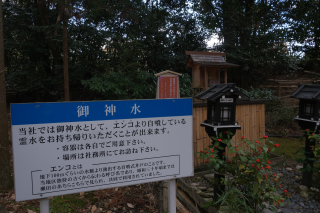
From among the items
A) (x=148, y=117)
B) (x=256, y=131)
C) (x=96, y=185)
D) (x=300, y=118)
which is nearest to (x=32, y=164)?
(x=96, y=185)

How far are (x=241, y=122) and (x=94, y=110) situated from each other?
4.34 m

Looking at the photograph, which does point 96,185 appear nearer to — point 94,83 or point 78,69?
point 94,83

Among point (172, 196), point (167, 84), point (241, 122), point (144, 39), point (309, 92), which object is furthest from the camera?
point (144, 39)

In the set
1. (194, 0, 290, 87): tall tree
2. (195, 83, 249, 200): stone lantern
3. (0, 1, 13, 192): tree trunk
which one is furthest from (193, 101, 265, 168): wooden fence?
(194, 0, 290, 87): tall tree

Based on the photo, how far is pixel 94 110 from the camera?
193 centimetres

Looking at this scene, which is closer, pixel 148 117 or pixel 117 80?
pixel 148 117

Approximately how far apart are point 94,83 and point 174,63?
4.44 m

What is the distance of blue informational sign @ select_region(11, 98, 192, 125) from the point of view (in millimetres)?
1784

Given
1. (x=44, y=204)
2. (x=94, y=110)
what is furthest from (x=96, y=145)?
(x=44, y=204)

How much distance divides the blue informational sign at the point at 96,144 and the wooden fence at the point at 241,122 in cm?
268

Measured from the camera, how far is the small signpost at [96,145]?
1.79 meters

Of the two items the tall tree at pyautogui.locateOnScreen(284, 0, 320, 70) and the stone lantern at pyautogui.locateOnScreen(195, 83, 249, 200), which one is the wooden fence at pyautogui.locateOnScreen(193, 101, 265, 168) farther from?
the tall tree at pyautogui.locateOnScreen(284, 0, 320, 70)

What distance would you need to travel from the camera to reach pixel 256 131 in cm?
560

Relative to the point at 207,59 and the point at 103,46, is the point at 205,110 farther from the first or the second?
the point at 103,46
